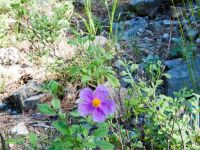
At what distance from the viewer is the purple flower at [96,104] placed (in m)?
1.39

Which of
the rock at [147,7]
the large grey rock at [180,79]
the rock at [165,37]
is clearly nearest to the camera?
the large grey rock at [180,79]

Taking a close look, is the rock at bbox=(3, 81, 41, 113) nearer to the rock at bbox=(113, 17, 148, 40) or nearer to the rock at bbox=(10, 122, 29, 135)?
the rock at bbox=(10, 122, 29, 135)

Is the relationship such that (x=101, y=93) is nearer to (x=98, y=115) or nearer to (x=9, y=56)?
(x=98, y=115)

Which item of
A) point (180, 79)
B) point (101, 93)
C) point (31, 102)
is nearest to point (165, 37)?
point (180, 79)

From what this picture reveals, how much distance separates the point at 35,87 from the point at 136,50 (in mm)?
881

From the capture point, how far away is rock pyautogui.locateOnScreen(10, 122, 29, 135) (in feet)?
8.57

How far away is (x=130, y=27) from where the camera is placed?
410cm

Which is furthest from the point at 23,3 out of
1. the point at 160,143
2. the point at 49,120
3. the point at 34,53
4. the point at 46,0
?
the point at 160,143

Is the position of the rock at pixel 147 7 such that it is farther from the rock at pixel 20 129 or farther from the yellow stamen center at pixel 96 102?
the yellow stamen center at pixel 96 102

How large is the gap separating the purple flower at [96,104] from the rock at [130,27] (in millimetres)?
2338

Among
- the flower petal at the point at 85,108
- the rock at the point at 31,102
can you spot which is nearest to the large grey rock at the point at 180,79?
the rock at the point at 31,102

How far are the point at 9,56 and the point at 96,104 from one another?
2.24m

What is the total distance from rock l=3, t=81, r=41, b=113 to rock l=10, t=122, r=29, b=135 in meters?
0.24

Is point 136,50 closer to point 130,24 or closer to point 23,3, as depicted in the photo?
point 130,24
